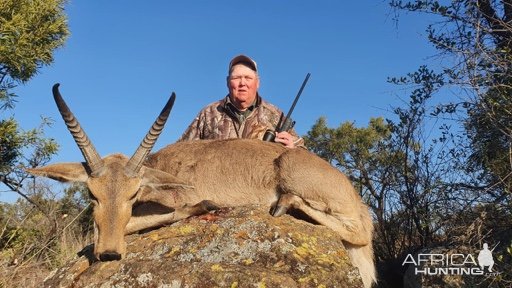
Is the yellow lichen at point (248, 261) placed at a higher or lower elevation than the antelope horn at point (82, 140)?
lower

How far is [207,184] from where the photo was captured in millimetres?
6621

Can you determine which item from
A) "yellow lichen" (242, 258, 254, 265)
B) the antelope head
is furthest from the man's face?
"yellow lichen" (242, 258, 254, 265)

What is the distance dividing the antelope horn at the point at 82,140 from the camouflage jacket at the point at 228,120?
377 centimetres

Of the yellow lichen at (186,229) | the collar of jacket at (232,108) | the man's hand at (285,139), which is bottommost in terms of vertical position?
the yellow lichen at (186,229)

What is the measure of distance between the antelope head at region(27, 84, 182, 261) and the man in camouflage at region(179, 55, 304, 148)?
3.33 metres

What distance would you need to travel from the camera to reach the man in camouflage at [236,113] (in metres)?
9.16

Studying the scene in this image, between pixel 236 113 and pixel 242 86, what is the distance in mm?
511

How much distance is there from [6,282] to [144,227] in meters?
2.09

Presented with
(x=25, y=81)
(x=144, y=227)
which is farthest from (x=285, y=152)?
(x=25, y=81)

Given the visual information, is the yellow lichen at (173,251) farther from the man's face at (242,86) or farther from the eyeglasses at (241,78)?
the eyeglasses at (241,78)

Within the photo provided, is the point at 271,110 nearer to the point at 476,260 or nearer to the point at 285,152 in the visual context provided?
the point at 285,152

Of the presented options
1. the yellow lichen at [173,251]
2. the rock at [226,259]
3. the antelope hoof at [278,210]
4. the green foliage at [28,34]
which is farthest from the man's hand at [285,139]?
the green foliage at [28,34]

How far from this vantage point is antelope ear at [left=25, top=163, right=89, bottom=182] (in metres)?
5.53

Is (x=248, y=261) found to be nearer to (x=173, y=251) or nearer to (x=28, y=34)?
(x=173, y=251)
